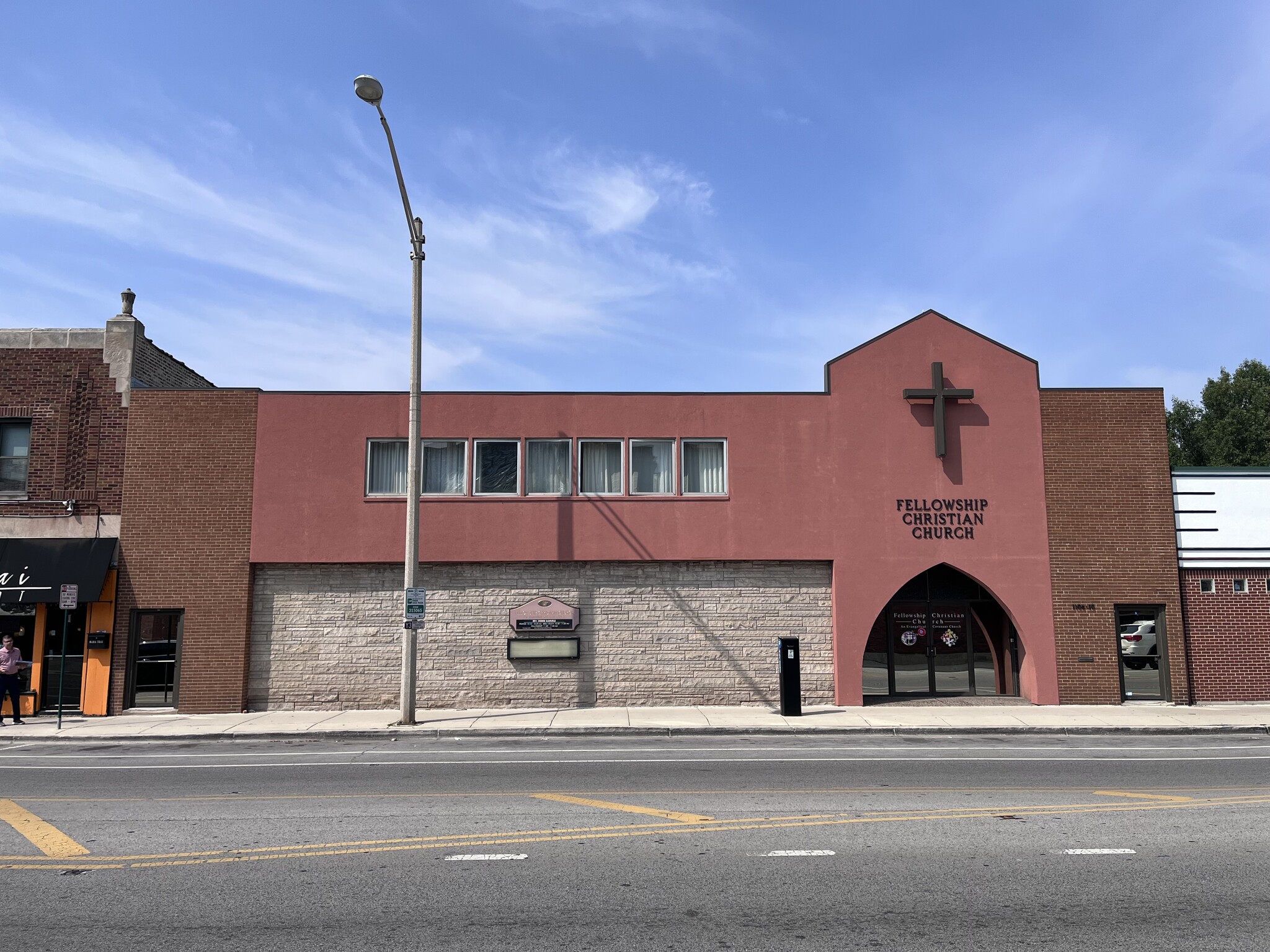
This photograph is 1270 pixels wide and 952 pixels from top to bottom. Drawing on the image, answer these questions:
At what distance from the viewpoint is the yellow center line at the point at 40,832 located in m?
7.85

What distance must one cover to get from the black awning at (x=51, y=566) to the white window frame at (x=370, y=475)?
498cm

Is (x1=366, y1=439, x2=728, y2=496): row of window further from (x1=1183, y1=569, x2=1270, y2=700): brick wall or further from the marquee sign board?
(x1=1183, y1=569, x2=1270, y2=700): brick wall

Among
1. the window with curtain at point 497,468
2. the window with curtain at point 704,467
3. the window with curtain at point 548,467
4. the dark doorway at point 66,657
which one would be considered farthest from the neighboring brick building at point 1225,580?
the dark doorway at point 66,657

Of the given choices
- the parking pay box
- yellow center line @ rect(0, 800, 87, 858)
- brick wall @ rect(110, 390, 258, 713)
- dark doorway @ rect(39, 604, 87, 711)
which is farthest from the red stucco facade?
yellow center line @ rect(0, 800, 87, 858)

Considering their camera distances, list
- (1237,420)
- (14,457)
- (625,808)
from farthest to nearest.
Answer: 1. (1237,420)
2. (14,457)
3. (625,808)

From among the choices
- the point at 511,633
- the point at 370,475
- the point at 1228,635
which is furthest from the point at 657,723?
the point at 1228,635

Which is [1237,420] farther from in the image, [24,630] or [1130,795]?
[24,630]

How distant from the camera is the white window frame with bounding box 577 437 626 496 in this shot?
1997cm

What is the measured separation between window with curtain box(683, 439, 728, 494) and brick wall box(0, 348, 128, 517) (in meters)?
11.5

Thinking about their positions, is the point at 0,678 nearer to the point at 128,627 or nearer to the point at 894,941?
the point at 128,627

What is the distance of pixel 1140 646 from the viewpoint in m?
19.8

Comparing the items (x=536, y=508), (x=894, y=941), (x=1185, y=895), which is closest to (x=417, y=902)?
(x=894, y=941)

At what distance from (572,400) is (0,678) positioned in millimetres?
11730

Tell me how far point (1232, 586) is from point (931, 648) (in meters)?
6.19
